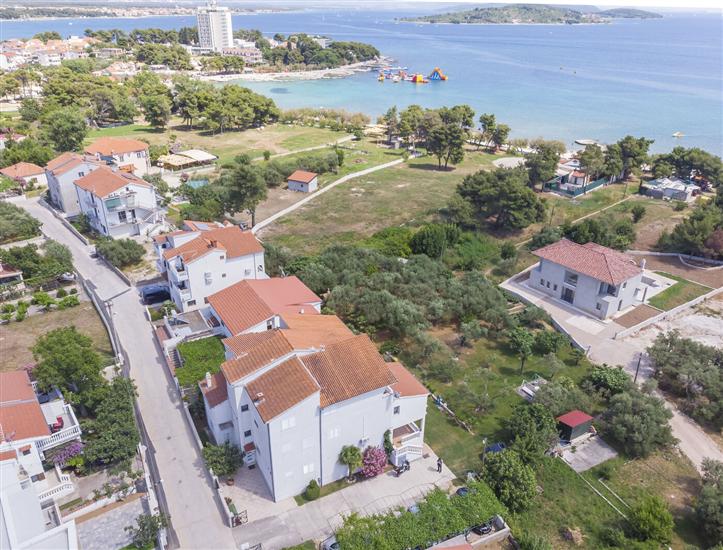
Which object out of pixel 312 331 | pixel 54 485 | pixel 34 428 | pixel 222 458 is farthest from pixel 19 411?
pixel 312 331

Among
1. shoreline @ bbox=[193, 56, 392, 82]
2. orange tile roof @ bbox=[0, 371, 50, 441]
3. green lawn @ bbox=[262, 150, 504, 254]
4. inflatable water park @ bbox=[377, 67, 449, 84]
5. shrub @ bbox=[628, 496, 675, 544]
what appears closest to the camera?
shrub @ bbox=[628, 496, 675, 544]

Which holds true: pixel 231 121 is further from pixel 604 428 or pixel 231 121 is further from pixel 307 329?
pixel 604 428

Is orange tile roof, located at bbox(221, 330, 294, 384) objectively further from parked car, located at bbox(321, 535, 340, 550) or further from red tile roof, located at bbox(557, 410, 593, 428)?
red tile roof, located at bbox(557, 410, 593, 428)

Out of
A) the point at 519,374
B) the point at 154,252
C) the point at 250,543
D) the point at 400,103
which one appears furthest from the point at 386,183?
the point at 400,103

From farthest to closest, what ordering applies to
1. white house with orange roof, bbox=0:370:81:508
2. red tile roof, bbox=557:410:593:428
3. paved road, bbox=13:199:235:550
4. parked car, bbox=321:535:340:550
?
red tile roof, bbox=557:410:593:428, white house with orange roof, bbox=0:370:81:508, paved road, bbox=13:199:235:550, parked car, bbox=321:535:340:550

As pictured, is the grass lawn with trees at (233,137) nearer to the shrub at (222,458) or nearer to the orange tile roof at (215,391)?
the orange tile roof at (215,391)

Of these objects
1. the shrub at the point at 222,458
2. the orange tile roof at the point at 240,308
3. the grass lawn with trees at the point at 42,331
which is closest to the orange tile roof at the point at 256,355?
the shrub at the point at 222,458

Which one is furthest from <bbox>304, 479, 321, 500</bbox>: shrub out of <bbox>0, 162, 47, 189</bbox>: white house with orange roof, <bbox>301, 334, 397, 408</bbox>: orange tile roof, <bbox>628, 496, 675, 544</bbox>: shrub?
<bbox>0, 162, 47, 189</bbox>: white house with orange roof
